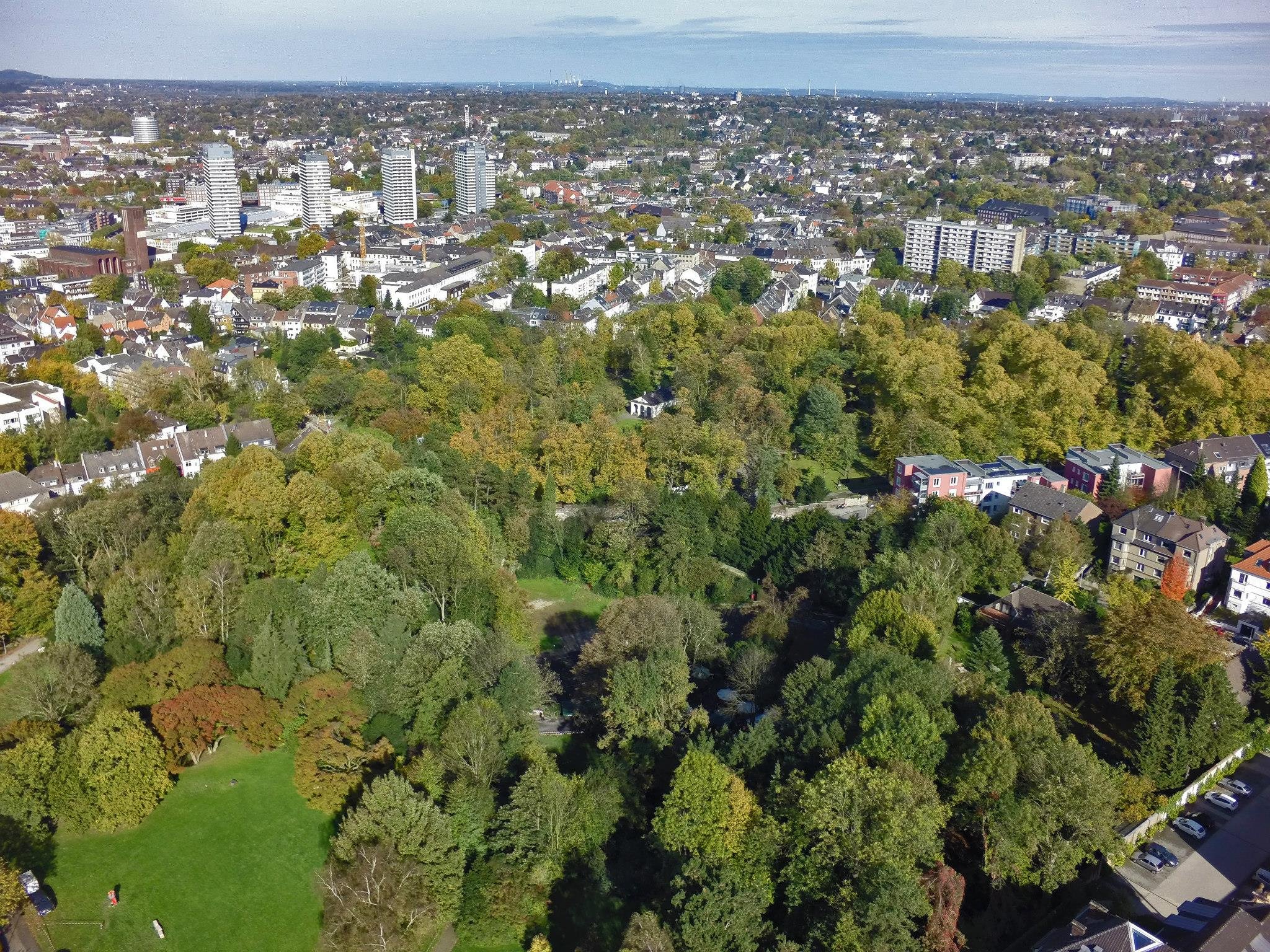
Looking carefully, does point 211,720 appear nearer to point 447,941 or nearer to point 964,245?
point 447,941

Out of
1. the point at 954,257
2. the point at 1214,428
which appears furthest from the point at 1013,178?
the point at 1214,428

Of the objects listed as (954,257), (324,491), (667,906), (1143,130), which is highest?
(1143,130)

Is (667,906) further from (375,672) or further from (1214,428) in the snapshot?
(1214,428)

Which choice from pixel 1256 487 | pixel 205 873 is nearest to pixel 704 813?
pixel 205 873

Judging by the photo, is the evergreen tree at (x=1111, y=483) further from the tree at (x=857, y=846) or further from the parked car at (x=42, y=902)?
the parked car at (x=42, y=902)

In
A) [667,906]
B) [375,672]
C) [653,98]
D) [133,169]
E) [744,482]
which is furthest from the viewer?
[653,98]

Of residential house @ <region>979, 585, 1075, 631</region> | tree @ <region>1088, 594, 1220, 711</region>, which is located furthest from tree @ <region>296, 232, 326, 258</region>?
tree @ <region>1088, 594, 1220, 711</region>

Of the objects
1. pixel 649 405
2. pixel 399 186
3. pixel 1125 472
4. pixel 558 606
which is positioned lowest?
pixel 558 606
